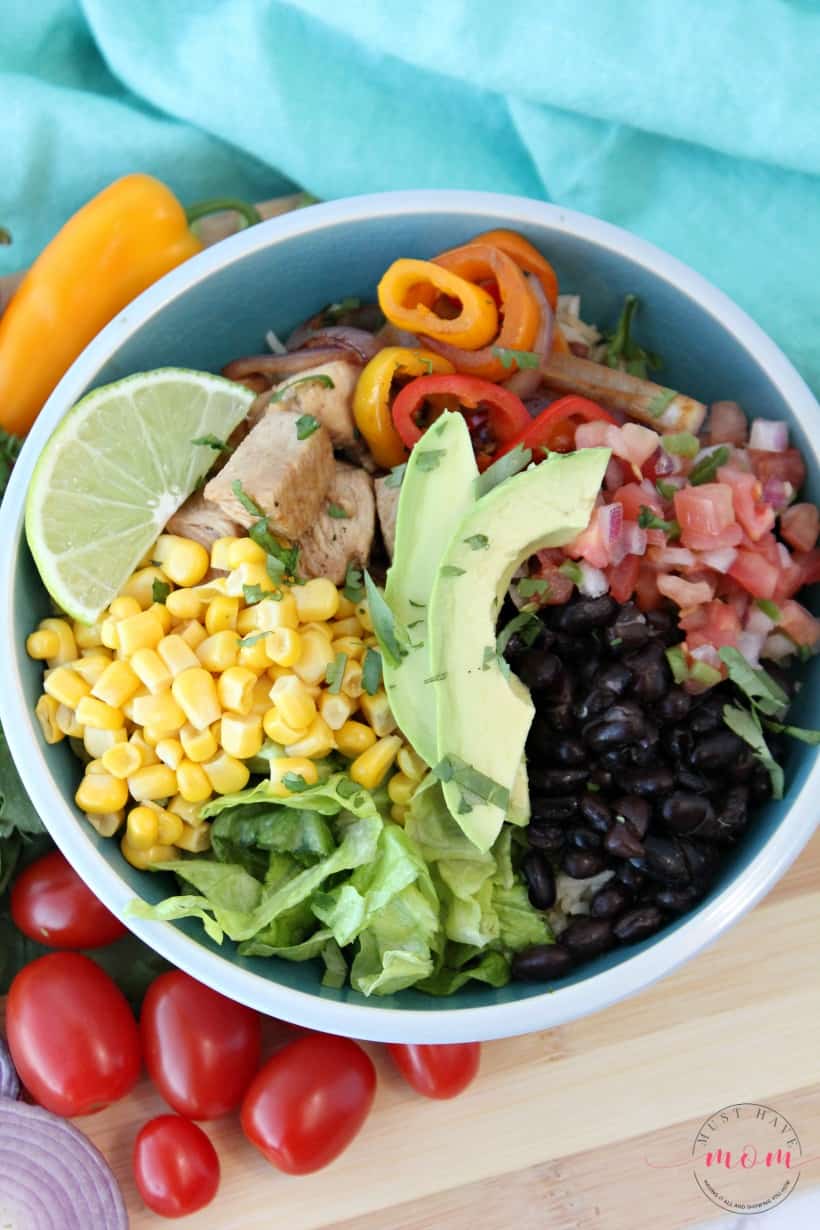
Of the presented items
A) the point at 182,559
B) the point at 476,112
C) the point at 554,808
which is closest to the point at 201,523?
the point at 182,559

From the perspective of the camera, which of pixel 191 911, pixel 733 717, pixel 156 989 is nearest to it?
pixel 191 911

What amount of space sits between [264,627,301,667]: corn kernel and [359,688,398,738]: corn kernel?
0.58ft

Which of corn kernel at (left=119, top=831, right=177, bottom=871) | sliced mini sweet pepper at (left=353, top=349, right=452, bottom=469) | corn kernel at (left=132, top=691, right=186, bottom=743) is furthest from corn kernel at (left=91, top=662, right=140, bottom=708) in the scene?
sliced mini sweet pepper at (left=353, top=349, right=452, bottom=469)

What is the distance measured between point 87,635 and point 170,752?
0.31 meters

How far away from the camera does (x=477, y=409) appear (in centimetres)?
249

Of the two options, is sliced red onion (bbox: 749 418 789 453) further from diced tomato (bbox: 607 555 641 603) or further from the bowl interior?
diced tomato (bbox: 607 555 641 603)

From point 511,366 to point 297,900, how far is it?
1.15m

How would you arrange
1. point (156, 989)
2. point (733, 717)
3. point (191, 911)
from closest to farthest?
1. point (191, 911)
2. point (733, 717)
3. point (156, 989)

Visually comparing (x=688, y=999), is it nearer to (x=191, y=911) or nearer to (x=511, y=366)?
(x=191, y=911)

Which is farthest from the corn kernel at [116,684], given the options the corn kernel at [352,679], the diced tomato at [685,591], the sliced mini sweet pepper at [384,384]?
the diced tomato at [685,591]

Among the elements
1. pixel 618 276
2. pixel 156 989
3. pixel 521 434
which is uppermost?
pixel 618 276

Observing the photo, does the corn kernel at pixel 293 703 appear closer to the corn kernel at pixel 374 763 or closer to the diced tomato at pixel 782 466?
the corn kernel at pixel 374 763

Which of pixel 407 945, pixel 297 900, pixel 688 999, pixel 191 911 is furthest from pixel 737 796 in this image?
pixel 191 911

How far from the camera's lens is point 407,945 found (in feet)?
7.53
